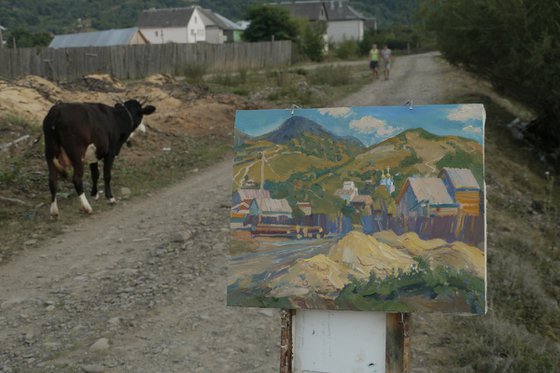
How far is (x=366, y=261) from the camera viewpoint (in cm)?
379

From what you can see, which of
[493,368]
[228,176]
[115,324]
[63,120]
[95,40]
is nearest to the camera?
[493,368]

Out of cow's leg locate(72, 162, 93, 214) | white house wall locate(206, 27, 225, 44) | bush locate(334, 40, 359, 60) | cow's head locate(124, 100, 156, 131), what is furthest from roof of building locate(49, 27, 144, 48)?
cow's leg locate(72, 162, 93, 214)

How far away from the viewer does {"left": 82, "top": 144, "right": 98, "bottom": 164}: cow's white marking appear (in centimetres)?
1002

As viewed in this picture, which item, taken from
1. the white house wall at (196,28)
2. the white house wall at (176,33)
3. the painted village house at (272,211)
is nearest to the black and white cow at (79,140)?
the painted village house at (272,211)

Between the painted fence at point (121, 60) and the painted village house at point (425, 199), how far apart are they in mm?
27670

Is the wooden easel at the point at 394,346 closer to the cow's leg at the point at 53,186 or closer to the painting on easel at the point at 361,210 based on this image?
the painting on easel at the point at 361,210

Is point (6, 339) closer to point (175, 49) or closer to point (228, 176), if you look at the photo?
point (228, 176)

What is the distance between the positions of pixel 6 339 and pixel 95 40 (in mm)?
54733

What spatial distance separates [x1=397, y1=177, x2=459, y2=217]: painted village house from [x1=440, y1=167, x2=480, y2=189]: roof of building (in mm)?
60

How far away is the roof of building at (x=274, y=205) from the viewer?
3926 mm

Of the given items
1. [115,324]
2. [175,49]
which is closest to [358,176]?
[115,324]

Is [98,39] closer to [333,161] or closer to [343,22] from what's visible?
[343,22]

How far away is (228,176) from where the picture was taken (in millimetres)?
12617

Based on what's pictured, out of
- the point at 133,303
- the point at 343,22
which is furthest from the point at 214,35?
the point at 133,303
